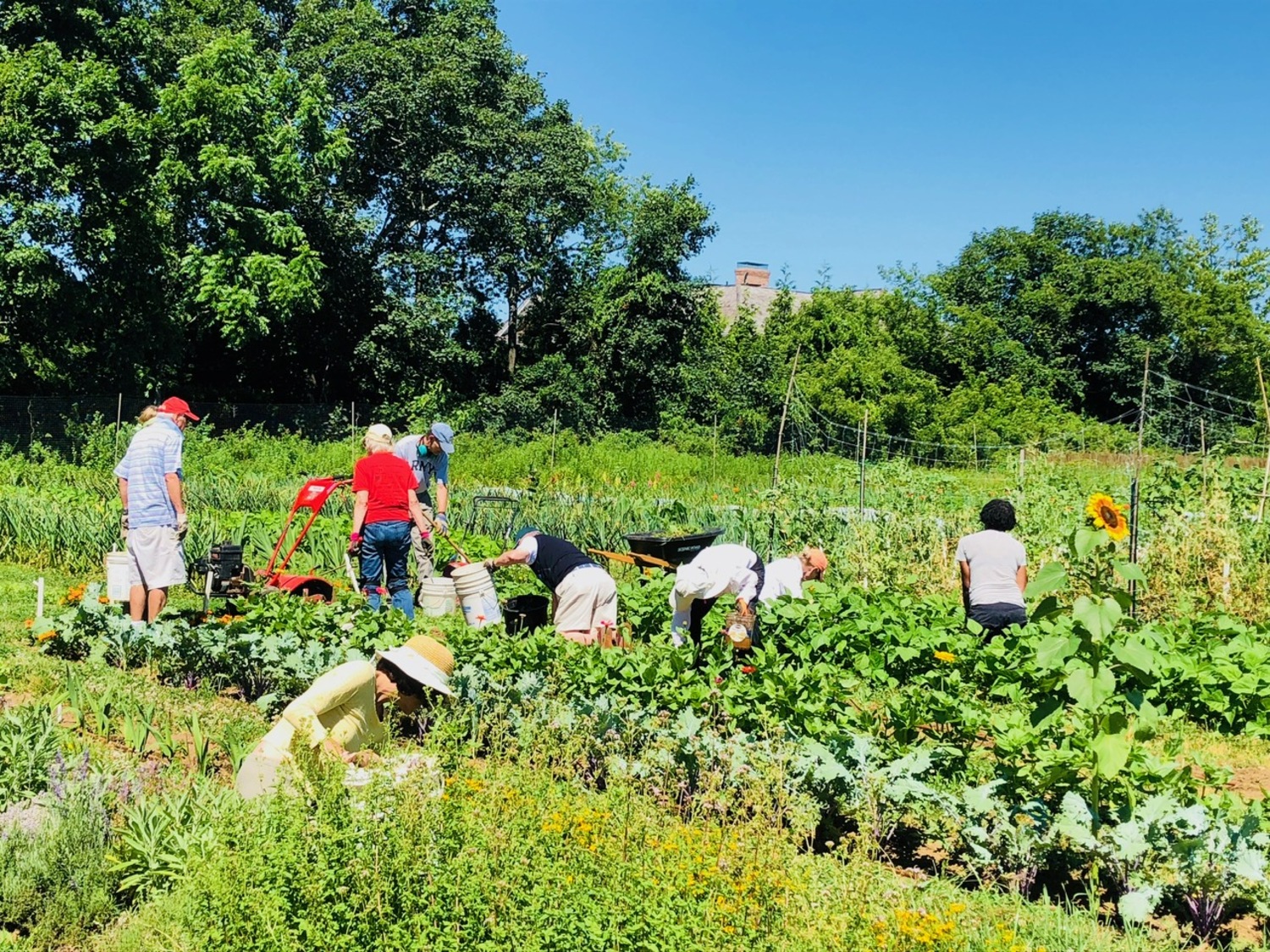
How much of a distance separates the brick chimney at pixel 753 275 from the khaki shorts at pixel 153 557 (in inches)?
1504

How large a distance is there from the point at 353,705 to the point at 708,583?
7.17ft

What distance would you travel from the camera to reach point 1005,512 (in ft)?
21.3

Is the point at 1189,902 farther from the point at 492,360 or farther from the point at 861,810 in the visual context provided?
the point at 492,360

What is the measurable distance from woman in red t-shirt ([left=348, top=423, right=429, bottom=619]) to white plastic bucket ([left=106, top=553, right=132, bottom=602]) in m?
1.51

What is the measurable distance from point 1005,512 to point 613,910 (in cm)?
445

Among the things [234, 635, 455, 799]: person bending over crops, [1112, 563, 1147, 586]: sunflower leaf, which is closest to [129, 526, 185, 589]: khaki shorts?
[234, 635, 455, 799]: person bending over crops

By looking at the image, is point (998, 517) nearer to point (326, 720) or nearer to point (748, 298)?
point (326, 720)

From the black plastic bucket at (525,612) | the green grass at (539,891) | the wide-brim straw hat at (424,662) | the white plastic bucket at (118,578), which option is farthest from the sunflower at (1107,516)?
the white plastic bucket at (118,578)

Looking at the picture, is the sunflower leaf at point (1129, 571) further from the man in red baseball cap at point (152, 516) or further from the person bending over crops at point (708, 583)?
the man in red baseball cap at point (152, 516)

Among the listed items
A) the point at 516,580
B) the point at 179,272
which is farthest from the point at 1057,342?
the point at 516,580

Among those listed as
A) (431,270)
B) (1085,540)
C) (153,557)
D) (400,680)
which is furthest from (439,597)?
(431,270)

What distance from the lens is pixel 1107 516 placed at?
366 cm

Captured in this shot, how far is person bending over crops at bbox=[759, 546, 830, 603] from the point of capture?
637 centimetres

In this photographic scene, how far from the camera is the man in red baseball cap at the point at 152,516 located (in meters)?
6.89
